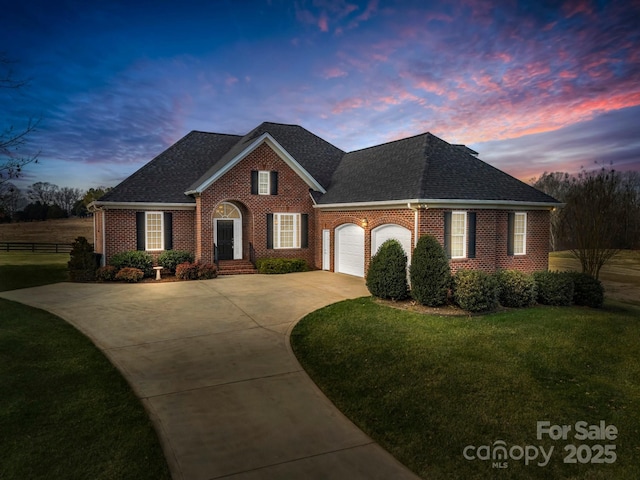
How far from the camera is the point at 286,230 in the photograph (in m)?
21.4

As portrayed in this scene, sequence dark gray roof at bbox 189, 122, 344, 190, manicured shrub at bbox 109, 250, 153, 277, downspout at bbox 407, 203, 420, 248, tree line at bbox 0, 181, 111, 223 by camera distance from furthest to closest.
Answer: tree line at bbox 0, 181, 111, 223, dark gray roof at bbox 189, 122, 344, 190, manicured shrub at bbox 109, 250, 153, 277, downspout at bbox 407, 203, 420, 248

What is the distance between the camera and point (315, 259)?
71.4ft

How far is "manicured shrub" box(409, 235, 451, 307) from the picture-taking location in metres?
11.8

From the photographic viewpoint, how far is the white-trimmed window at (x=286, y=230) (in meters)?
21.2

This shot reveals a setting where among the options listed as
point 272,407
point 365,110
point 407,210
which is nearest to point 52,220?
point 365,110

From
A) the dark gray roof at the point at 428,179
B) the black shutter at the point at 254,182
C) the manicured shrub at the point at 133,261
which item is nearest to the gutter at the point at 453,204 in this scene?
the dark gray roof at the point at 428,179

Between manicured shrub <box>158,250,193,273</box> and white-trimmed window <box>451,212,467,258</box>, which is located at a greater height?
white-trimmed window <box>451,212,467,258</box>

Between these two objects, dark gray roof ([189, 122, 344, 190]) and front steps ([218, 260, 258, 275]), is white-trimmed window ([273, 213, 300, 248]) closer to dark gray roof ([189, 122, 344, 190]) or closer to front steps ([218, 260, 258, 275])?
front steps ([218, 260, 258, 275])

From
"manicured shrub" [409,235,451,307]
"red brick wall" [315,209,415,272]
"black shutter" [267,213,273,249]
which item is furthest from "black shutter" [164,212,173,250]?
"manicured shrub" [409,235,451,307]

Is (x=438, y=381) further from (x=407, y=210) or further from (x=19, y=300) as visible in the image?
(x=19, y=300)

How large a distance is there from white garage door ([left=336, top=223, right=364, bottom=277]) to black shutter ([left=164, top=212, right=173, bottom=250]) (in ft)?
28.7

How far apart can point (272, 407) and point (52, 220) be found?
65080mm

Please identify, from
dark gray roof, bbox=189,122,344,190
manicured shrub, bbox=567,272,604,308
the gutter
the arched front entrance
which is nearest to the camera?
manicured shrub, bbox=567,272,604,308

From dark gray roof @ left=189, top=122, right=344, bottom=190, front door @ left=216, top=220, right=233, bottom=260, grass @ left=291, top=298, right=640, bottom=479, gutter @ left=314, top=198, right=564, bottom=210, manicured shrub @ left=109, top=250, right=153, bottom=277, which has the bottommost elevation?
grass @ left=291, top=298, right=640, bottom=479
